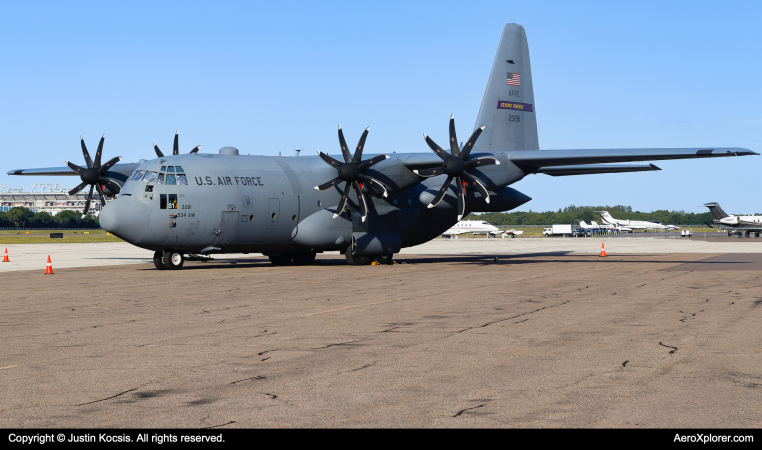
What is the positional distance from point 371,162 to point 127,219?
1062 cm

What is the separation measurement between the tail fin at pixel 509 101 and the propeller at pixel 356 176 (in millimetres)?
8153

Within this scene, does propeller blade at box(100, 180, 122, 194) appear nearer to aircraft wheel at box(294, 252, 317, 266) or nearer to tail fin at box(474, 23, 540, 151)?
aircraft wheel at box(294, 252, 317, 266)

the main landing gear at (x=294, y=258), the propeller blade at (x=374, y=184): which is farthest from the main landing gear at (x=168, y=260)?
the propeller blade at (x=374, y=184)

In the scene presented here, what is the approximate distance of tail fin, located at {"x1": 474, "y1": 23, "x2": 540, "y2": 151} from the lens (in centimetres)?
3888

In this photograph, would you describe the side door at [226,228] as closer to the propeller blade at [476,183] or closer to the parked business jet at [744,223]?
the propeller blade at [476,183]

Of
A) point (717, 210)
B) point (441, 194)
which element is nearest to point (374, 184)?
point (441, 194)

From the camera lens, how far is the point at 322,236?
1303 inches

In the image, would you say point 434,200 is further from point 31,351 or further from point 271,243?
point 31,351

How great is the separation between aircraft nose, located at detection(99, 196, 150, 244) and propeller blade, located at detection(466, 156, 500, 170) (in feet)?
45.0

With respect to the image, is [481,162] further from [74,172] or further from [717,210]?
[717,210]

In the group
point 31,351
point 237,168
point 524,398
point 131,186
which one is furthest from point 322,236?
point 524,398

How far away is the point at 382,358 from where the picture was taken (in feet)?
32.6

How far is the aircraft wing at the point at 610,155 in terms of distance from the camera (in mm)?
30797
